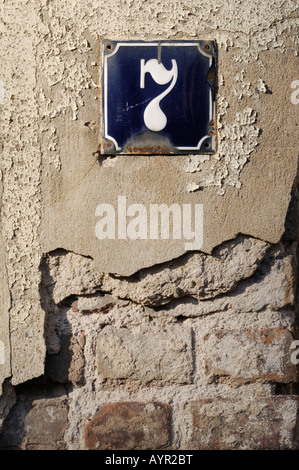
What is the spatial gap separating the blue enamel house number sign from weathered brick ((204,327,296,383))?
47cm

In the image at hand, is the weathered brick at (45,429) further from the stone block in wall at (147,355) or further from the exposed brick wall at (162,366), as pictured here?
the stone block in wall at (147,355)

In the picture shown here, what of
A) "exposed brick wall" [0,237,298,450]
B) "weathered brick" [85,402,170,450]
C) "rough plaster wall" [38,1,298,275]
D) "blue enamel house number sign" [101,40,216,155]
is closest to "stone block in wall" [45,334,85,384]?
"exposed brick wall" [0,237,298,450]

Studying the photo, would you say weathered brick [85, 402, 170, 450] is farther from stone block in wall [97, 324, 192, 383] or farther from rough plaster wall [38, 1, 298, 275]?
rough plaster wall [38, 1, 298, 275]

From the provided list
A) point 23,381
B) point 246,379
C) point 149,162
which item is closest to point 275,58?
point 149,162

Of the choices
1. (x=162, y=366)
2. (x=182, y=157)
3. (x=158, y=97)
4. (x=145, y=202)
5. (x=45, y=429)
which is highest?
(x=158, y=97)


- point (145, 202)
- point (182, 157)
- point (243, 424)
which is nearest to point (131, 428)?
point (243, 424)

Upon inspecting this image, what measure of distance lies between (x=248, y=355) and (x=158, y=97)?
681mm

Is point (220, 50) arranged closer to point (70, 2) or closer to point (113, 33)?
point (113, 33)

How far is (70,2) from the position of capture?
148 centimetres

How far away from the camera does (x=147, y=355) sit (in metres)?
1.50

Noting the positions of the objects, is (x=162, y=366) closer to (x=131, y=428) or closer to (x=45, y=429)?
(x=131, y=428)

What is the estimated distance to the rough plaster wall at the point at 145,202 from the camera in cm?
148

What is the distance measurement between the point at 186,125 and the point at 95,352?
0.62 m

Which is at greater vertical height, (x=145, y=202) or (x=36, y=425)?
(x=145, y=202)
